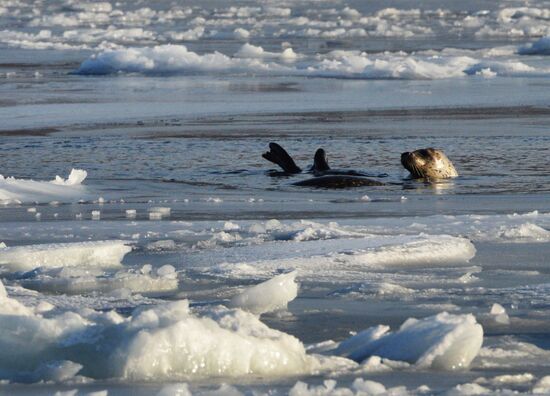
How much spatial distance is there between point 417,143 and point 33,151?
13.1 ft

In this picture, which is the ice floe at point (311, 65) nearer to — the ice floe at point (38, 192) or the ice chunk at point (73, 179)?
the ice chunk at point (73, 179)

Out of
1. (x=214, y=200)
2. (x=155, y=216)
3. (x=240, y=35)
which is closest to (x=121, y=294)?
(x=155, y=216)

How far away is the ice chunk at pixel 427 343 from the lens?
4277 mm

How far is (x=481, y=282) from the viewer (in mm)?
5828

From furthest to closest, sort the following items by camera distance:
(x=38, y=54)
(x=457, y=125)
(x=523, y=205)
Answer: (x=38, y=54) → (x=457, y=125) → (x=523, y=205)

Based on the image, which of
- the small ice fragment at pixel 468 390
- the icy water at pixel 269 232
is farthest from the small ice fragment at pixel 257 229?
the small ice fragment at pixel 468 390

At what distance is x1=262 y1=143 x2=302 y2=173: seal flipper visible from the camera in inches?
451

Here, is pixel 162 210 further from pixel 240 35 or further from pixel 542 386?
pixel 240 35

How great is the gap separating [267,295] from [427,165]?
20.2 ft

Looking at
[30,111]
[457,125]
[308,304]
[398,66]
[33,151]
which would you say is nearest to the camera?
[308,304]

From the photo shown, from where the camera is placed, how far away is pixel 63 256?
6254 mm

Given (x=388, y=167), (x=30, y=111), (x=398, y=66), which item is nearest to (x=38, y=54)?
(x=398, y=66)

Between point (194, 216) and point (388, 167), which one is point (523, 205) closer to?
point (194, 216)

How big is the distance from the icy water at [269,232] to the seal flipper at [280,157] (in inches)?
6.5
